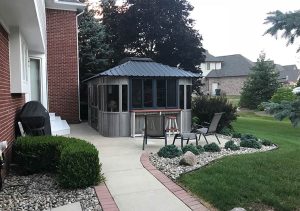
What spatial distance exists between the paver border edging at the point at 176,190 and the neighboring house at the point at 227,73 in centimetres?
4503

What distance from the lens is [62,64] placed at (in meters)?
17.0

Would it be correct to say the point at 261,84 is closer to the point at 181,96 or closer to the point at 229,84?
the point at 181,96

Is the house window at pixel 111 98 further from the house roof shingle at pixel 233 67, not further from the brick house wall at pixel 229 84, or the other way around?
the house roof shingle at pixel 233 67

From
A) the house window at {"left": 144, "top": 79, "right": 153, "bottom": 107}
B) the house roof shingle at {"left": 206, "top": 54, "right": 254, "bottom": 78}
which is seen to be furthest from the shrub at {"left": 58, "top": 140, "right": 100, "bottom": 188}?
the house roof shingle at {"left": 206, "top": 54, "right": 254, "bottom": 78}

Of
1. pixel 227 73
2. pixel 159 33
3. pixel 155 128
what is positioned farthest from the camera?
pixel 227 73

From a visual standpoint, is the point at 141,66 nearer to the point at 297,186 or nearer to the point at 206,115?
the point at 206,115

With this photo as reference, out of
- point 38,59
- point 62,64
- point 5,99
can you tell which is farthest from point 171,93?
point 5,99

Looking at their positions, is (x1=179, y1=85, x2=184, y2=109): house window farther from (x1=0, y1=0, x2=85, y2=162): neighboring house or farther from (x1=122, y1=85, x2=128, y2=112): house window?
(x1=0, y1=0, x2=85, y2=162): neighboring house

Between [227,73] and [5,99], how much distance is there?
161 ft

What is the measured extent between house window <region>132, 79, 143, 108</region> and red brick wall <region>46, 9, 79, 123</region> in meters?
5.83

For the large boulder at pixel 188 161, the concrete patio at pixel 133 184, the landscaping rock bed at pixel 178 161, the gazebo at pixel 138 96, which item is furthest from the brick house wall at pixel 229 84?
the large boulder at pixel 188 161

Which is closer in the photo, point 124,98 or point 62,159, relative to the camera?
point 62,159

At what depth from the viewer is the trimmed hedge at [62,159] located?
5.38 metres

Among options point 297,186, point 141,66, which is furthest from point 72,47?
point 297,186
